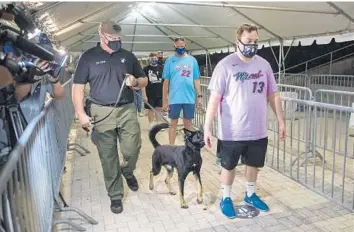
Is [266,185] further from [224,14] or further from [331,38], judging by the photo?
[224,14]

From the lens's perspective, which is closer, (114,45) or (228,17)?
(114,45)

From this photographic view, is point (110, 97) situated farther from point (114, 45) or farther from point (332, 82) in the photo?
point (332, 82)

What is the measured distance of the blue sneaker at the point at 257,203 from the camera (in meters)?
2.88

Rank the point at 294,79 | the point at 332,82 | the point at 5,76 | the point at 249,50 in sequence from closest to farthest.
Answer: the point at 5,76, the point at 249,50, the point at 332,82, the point at 294,79

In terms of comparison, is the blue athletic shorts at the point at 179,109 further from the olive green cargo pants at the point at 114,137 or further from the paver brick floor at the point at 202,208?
the olive green cargo pants at the point at 114,137

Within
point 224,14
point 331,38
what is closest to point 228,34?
point 224,14

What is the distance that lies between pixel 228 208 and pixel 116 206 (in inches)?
39.0

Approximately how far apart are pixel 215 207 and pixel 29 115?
1767 millimetres

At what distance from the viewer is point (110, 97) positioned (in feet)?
9.37

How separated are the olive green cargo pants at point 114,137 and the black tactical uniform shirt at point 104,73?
9 cm

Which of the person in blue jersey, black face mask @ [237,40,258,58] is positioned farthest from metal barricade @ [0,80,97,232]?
the person in blue jersey

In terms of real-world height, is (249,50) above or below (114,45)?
below

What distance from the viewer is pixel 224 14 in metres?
8.21

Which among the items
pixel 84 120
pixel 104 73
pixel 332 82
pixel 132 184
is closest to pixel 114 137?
pixel 84 120
